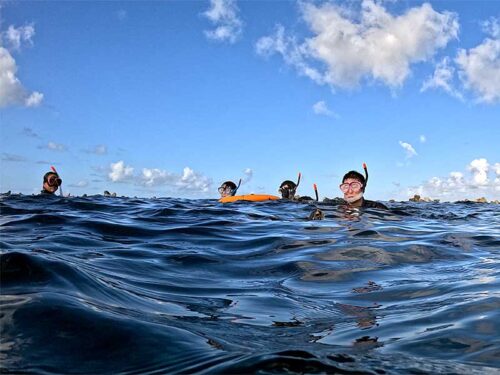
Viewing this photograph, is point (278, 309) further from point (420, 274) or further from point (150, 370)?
point (420, 274)

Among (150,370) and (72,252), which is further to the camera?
(72,252)

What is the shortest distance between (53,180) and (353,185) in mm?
11658

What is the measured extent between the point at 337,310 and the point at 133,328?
1.90 m

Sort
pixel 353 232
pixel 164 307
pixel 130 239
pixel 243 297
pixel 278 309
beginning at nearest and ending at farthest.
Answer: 1. pixel 164 307
2. pixel 278 309
3. pixel 243 297
4. pixel 130 239
5. pixel 353 232

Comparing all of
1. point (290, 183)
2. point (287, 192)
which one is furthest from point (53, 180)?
point (290, 183)

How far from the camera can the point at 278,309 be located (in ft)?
13.0

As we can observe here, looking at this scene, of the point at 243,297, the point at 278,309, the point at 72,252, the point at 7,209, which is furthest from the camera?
the point at 7,209

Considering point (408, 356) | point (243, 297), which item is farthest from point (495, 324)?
point (243, 297)

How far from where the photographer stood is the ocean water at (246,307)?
7.65ft

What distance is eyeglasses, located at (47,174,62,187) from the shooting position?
18.4 m

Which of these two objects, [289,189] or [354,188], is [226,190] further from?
[354,188]

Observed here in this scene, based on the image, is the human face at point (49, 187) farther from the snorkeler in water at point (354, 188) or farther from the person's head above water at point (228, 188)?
the snorkeler in water at point (354, 188)

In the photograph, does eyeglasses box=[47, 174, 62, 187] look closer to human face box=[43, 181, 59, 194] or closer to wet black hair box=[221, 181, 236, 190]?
human face box=[43, 181, 59, 194]

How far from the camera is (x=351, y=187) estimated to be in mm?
14234
